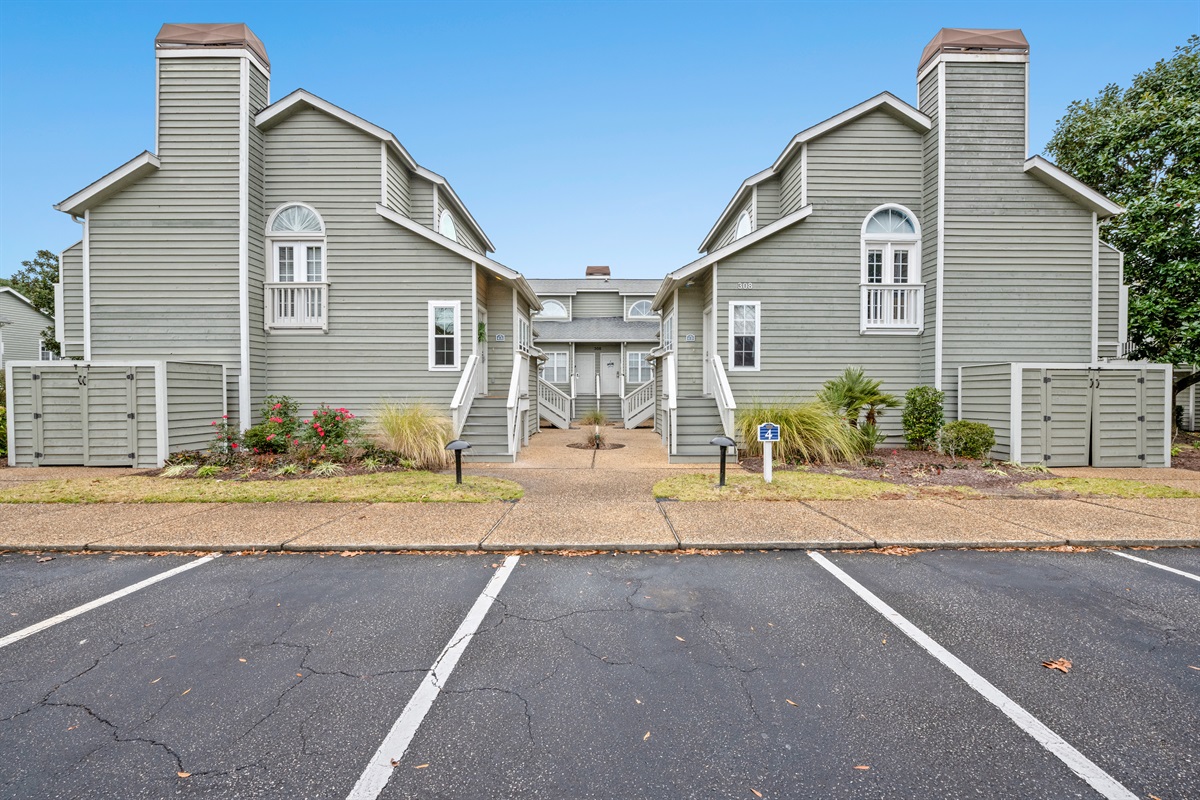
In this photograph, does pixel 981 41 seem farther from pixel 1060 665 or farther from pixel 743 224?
pixel 1060 665

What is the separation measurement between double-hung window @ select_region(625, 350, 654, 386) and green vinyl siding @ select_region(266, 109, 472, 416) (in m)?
11.2

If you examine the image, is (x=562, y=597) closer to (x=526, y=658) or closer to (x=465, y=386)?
(x=526, y=658)

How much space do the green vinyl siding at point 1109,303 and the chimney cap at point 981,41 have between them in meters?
5.13

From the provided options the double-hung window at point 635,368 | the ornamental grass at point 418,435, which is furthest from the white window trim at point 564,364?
the ornamental grass at point 418,435

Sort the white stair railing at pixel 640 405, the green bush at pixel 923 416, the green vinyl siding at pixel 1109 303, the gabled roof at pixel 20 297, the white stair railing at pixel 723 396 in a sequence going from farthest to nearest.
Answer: the gabled roof at pixel 20 297 < the white stair railing at pixel 640 405 < the green vinyl siding at pixel 1109 303 < the green bush at pixel 923 416 < the white stair railing at pixel 723 396

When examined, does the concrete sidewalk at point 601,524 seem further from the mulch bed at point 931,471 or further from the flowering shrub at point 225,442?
the flowering shrub at point 225,442

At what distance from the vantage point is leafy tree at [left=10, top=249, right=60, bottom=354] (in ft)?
84.0

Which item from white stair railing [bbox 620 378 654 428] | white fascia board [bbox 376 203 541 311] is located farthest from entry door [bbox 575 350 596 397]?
white fascia board [bbox 376 203 541 311]

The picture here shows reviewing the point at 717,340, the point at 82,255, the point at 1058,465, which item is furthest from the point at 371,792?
the point at 82,255

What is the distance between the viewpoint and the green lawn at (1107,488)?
6.89 meters

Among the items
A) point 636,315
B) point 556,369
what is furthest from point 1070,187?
point 556,369

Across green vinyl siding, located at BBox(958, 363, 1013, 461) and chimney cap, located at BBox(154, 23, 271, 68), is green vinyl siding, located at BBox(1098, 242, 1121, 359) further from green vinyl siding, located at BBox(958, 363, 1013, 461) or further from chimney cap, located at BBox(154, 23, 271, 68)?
chimney cap, located at BBox(154, 23, 271, 68)

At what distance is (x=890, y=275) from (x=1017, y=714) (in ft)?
36.9

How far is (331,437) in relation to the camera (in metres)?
9.43
